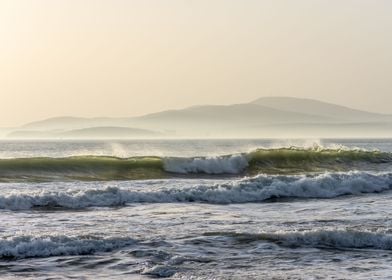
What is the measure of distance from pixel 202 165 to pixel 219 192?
14.0 metres

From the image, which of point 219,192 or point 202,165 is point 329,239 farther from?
point 202,165

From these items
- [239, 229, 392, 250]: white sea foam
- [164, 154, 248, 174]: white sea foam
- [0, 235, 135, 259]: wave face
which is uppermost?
[164, 154, 248, 174]: white sea foam

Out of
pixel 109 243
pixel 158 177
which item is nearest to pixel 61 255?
pixel 109 243

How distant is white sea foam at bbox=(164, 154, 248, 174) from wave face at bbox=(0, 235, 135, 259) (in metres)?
23.4

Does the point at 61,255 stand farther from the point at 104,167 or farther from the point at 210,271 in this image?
the point at 104,167

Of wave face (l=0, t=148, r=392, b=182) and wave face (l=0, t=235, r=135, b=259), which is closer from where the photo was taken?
wave face (l=0, t=235, r=135, b=259)

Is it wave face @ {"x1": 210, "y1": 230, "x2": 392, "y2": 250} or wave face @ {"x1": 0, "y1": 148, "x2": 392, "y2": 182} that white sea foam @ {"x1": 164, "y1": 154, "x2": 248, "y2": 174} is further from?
wave face @ {"x1": 210, "y1": 230, "x2": 392, "y2": 250}

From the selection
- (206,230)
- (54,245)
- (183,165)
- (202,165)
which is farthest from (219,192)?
(202,165)

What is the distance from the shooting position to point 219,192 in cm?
2391

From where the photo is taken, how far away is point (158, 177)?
115ft

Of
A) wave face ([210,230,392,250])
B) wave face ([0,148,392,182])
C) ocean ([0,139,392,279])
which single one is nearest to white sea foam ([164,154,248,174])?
wave face ([0,148,392,182])

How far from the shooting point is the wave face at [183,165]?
Answer: 114 ft

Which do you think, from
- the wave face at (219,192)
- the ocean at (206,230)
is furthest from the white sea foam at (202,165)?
the wave face at (219,192)

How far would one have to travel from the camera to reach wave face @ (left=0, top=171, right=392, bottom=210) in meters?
21.8
